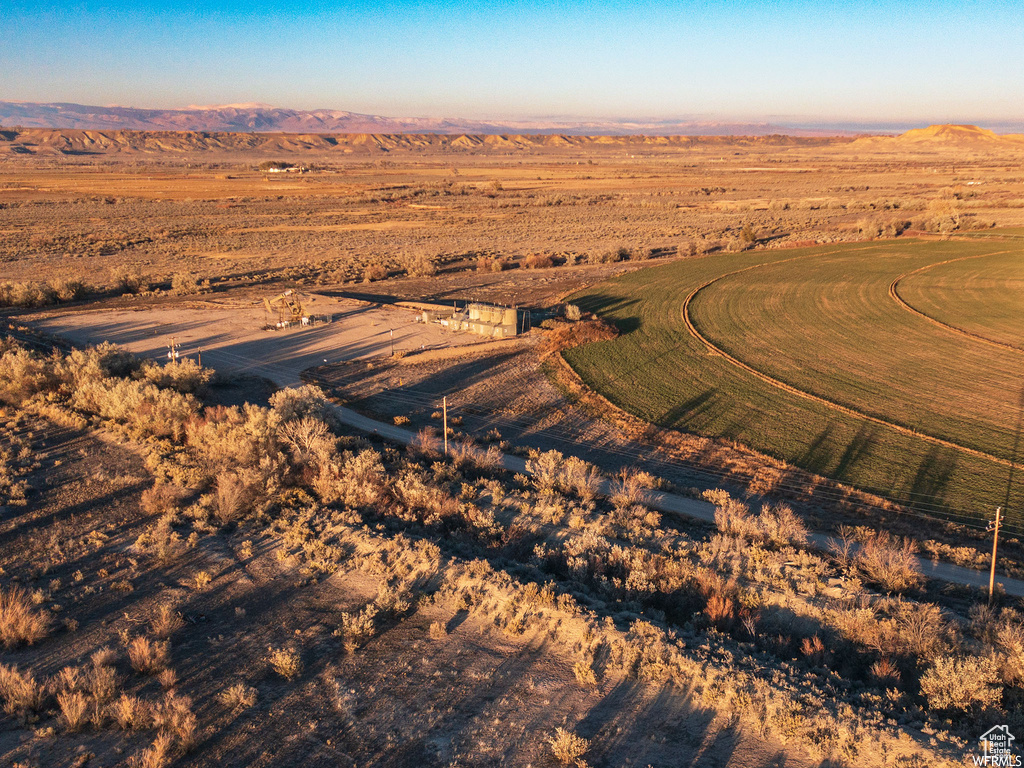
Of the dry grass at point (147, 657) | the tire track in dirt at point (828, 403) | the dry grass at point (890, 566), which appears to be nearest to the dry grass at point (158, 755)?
the dry grass at point (147, 657)

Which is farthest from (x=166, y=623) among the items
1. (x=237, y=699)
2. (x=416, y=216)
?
(x=416, y=216)

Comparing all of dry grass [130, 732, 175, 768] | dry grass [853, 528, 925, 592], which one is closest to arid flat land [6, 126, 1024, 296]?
dry grass [853, 528, 925, 592]

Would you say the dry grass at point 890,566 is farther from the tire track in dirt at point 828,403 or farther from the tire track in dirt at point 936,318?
the tire track in dirt at point 936,318

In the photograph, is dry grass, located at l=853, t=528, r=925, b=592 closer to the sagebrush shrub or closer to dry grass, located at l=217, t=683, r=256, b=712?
the sagebrush shrub

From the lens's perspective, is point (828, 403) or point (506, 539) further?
point (828, 403)

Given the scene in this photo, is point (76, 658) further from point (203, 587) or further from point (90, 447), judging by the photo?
point (90, 447)

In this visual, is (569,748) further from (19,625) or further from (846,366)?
(846,366)

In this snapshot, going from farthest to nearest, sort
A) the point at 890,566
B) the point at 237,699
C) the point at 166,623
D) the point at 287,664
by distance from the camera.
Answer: the point at 890,566, the point at 166,623, the point at 287,664, the point at 237,699
